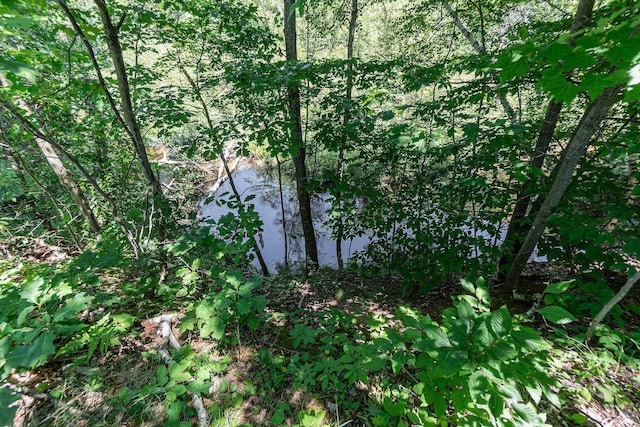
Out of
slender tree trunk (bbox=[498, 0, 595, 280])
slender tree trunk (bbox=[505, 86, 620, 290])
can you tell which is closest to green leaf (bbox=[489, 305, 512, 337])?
slender tree trunk (bbox=[498, 0, 595, 280])

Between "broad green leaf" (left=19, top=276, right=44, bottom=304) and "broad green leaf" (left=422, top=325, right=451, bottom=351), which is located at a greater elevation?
"broad green leaf" (left=19, top=276, right=44, bottom=304)

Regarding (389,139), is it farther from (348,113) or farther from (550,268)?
(550,268)

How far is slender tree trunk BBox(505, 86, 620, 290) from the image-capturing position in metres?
1.74

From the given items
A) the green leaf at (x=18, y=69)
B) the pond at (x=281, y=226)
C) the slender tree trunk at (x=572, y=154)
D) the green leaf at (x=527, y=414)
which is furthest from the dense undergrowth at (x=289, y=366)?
the pond at (x=281, y=226)

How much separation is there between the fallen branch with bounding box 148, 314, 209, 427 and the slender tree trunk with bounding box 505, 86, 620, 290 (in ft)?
9.78

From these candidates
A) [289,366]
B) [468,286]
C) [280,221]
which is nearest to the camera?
[468,286]

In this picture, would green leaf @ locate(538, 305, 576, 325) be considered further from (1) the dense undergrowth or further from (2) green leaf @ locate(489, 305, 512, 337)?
(2) green leaf @ locate(489, 305, 512, 337)

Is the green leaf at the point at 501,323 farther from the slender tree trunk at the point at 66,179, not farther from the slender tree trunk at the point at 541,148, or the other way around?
the slender tree trunk at the point at 66,179

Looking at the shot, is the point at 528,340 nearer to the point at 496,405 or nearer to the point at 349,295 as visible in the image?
the point at 496,405

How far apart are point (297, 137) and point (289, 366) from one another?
2839 mm

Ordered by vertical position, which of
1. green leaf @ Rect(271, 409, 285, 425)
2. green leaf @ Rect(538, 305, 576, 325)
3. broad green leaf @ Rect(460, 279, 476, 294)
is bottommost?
green leaf @ Rect(271, 409, 285, 425)

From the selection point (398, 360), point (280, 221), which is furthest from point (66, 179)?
point (280, 221)

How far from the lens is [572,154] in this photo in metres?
2.00

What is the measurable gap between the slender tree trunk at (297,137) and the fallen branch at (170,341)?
7.43ft
